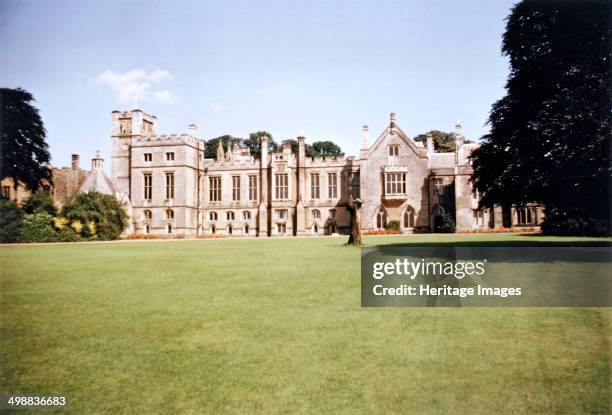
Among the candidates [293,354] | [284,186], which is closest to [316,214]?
[284,186]

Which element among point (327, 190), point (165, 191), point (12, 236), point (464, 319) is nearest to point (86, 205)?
point (12, 236)

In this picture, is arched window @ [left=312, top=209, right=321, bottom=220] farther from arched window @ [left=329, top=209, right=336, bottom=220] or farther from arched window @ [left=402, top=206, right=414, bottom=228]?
arched window @ [left=402, top=206, right=414, bottom=228]

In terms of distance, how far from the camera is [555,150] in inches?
677

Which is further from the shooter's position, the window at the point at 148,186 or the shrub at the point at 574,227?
the window at the point at 148,186

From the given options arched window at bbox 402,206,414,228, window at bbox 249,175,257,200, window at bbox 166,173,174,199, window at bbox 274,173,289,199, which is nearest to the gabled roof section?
arched window at bbox 402,206,414,228

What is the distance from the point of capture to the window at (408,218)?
43619 millimetres

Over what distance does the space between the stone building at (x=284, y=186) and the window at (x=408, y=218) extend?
0.09 m

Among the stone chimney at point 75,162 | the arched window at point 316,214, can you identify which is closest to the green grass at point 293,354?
the arched window at point 316,214

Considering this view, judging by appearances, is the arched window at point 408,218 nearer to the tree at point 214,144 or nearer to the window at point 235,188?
the window at point 235,188

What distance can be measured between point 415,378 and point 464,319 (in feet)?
7.83

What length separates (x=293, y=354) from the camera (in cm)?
674

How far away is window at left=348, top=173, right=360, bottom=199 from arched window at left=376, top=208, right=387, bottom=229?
4.08 metres

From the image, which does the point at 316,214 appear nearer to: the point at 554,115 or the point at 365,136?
the point at 365,136

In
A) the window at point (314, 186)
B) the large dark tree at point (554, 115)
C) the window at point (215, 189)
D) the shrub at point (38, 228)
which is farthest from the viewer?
the window at point (215, 189)
